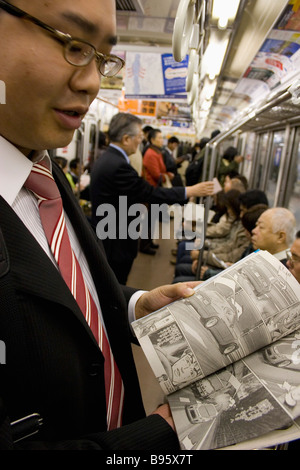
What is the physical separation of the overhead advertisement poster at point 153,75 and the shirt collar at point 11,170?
3897 mm

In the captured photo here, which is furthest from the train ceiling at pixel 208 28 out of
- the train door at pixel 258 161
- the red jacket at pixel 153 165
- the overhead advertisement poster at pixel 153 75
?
the train door at pixel 258 161

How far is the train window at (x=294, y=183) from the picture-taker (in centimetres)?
459

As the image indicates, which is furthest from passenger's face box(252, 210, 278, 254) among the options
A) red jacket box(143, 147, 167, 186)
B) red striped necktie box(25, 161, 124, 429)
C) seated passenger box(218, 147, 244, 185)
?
seated passenger box(218, 147, 244, 185)

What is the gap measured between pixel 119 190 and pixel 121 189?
0.08 feet

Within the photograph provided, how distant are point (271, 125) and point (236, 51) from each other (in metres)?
2.34

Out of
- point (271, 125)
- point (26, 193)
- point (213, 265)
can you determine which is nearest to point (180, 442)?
point (26, 193)

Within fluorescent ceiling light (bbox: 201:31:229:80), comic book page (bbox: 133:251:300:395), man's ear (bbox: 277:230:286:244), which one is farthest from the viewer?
fluorescent ceiling light (bbox: 201:31:229:80)

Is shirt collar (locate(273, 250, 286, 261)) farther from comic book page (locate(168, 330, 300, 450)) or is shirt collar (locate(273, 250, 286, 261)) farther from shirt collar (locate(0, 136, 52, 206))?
shirt collar (locate(0, 136, 52, 206))

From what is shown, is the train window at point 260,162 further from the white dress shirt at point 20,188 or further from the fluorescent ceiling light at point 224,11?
the white dress shirt at point 20,188

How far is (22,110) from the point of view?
0.72 m

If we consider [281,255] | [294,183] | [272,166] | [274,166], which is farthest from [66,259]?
[272,166]

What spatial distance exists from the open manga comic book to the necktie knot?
0.42m

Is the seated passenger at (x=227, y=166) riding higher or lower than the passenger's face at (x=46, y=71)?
lower

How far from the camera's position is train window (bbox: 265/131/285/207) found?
5.68 metres
